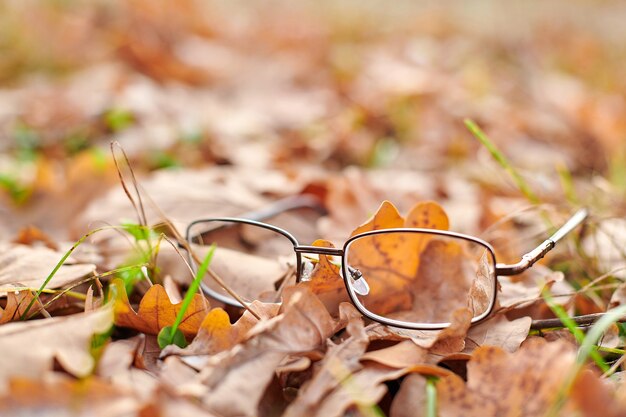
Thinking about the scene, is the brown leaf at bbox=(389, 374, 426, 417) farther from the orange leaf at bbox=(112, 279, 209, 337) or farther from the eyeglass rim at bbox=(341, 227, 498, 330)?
the orange leaf at bbox=(112, 279, 209, 337)

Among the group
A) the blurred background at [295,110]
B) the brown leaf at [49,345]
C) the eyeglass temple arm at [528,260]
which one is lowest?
the blurred background at [295,110]

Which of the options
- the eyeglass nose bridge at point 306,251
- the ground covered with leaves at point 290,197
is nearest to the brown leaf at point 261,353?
the ground covered with leaves at point 290,197

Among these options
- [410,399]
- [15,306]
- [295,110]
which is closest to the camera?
[410,399]

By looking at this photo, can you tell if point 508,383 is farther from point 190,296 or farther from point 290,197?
point 290,197

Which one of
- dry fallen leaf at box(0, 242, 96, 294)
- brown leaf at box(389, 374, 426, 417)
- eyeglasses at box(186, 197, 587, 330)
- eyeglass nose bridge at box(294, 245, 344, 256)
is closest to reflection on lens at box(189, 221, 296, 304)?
eyeglasses at box(186, 197, 587, 330)

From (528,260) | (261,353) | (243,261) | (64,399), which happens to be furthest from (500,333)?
(64,399)

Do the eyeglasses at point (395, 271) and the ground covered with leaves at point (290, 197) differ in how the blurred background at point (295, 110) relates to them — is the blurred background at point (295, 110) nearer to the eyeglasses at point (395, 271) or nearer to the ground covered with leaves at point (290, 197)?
the ground covered with leaves at point (290, 197)

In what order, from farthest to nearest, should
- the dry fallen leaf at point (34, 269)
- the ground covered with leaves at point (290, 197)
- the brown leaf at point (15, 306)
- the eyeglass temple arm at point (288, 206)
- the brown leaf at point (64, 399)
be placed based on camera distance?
the eyeglass temple arm at point (288, 206) → the dry fallen leaf at point (34, 269) → the brown leaf at point (15, 306) → the ground covered with leaves at point (290, 197) → the brown leaf at point (64, 399)

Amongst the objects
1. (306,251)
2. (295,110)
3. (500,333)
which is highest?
(306,251)
